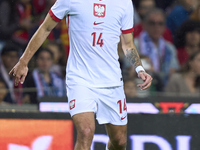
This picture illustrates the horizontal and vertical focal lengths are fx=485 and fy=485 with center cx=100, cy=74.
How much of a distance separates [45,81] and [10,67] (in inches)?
30.8

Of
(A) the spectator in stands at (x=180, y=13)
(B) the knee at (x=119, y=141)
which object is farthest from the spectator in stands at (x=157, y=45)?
(B) the knee at (x=119, y=141)

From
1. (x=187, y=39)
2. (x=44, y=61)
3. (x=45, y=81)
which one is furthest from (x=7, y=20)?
(x=187, y=39)

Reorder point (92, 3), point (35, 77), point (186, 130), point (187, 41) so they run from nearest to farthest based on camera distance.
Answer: point (92, 3) → point (186, 130) → point (35, 77) → point (187, 41)

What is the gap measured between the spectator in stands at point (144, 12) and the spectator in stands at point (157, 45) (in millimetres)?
152

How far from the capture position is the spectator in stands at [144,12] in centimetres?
866

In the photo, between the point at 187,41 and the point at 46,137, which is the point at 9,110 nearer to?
the point at 46,137

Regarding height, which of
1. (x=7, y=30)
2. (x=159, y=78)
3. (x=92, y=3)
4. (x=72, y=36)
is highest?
(x=92, y=3)

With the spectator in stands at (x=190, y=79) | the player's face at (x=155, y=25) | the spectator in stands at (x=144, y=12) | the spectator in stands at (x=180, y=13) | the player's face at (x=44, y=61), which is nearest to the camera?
the spectator in stands at (x=190, y=79)

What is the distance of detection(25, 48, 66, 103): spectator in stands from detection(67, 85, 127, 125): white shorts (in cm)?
289

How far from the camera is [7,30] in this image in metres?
9.04

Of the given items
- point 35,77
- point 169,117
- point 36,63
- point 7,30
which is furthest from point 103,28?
point 7,30

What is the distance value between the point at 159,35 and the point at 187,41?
1.67ft

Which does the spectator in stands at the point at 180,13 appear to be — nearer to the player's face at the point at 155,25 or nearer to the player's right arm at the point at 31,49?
the player's face at the point at 155,25

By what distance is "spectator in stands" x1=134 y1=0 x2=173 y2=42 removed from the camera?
28.4ft
